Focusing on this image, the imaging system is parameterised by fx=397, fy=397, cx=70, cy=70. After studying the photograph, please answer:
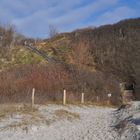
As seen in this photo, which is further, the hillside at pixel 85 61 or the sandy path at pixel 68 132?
the hillside at pixel 85 61

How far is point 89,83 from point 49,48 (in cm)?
3851

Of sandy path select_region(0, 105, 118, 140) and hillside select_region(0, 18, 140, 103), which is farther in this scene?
hillside select_region(0, 18, 140, 103)

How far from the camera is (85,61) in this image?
212 feet

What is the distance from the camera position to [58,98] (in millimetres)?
33531

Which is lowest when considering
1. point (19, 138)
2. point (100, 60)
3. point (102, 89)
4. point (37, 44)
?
point (19, 138)

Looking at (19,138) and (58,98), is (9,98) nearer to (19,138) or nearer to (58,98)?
(58,98)

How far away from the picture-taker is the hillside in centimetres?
3956

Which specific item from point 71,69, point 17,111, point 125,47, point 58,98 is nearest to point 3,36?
point 125,47

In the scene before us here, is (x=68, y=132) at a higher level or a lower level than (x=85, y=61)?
lower

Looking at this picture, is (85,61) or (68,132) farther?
(85,61)

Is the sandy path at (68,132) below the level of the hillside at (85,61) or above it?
below

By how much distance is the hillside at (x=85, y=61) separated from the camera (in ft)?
130

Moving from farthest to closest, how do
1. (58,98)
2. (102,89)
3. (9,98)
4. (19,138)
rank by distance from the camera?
(102,89)
(58,98)
(9,98)
(19,138)

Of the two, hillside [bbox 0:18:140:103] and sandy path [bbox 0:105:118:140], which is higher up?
hillside [bbox 0:18:140:103]
